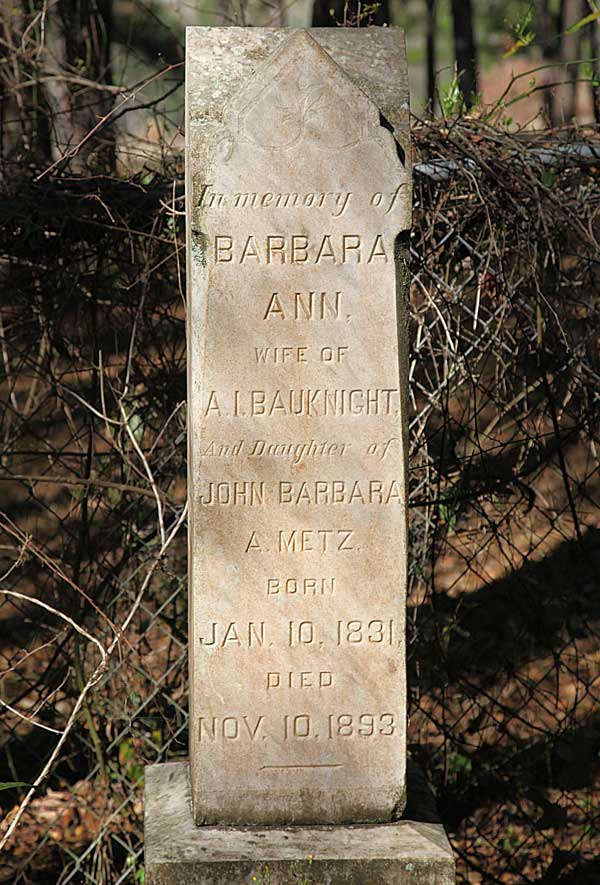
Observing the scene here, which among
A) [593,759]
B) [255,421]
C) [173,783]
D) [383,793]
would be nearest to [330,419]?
[255,421]

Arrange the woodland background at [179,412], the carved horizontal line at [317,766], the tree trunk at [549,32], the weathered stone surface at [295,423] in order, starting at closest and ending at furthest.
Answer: the weathered stone surface at [295,423] → the carved horizontal line at [317,766] → the woodland background at [179,412] → the tree trunk at [549,32]

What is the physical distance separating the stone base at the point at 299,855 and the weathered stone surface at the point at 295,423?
6cm

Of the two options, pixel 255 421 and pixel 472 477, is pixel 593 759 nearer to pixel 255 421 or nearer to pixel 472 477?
pixel 472 477

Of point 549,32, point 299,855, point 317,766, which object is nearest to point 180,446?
point 317,766

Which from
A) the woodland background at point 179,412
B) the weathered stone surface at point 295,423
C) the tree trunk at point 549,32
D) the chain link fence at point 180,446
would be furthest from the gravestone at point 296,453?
the tree trunk at point 549,32

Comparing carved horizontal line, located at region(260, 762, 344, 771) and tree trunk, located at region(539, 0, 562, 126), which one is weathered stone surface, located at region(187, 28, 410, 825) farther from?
tree trunk, located at region(539, 0, 562, 126)

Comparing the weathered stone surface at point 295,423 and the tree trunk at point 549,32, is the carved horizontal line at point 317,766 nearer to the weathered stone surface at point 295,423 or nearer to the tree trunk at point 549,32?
the weathered stone surface at point 295,423

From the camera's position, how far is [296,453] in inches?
101

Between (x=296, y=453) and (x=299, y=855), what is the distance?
3.13 feet

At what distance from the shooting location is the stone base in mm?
2531

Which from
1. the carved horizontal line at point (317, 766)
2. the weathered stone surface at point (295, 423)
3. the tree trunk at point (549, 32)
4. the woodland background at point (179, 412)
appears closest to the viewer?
the weathered stone surface at point (295, 423)

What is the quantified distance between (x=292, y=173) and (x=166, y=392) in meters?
1.31

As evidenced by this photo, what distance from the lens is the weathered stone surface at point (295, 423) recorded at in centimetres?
250

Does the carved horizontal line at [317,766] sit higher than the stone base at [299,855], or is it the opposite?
the carved horizontal line at [317,766]
